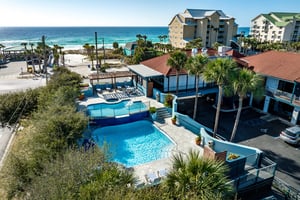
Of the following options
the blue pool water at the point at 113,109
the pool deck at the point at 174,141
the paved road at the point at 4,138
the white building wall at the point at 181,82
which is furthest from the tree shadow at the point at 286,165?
the paved road at the point at 4,138

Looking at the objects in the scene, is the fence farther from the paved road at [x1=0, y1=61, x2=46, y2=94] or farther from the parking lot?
the paved road at [x1=0, y1=61, x2=46, y2=94]

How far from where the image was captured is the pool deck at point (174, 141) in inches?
606

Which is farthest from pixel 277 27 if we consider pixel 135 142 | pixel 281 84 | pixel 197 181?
pixel 197 181

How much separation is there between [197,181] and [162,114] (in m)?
15.3

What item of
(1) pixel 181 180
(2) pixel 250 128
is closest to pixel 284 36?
(2) pixel 250 128

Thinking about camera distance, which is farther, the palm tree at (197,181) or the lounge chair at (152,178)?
the lounge chair at (152,178)

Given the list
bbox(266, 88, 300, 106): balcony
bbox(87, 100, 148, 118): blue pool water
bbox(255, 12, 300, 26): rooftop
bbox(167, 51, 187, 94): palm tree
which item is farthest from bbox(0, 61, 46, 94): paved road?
bbox(255, 12, 300, 26): rooftop

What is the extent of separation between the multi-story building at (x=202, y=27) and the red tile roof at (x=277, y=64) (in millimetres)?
49803

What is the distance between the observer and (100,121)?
73.1ft

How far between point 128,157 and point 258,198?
32.2ft

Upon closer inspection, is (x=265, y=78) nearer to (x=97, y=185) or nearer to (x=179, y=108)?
(x=179, y=108)

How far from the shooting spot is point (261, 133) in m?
21.7

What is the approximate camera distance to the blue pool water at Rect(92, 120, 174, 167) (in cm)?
1759

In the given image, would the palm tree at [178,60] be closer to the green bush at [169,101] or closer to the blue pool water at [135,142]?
the green bush at [169,101]
